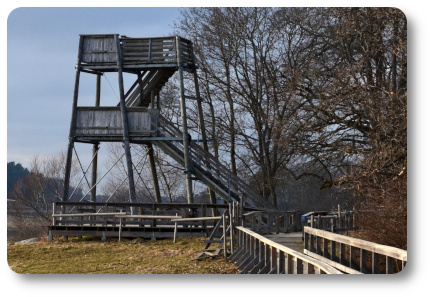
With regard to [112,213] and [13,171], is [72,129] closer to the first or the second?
[112,213]

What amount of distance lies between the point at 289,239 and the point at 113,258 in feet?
14.1

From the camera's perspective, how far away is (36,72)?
48.7 ft

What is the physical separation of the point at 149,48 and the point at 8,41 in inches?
353

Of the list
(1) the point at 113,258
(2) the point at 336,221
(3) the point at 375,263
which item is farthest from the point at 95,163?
(3) the point at 375,263

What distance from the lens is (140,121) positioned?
77.5 ft

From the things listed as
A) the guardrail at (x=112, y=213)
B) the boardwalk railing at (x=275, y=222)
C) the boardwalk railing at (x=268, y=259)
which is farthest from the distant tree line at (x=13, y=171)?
the boardwalk railing at (x=275, y=222)

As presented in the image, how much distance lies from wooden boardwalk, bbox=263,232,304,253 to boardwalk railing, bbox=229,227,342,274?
4.00 ft

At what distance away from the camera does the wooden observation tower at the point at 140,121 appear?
23000 millimetres

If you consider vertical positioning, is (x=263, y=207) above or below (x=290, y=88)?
below

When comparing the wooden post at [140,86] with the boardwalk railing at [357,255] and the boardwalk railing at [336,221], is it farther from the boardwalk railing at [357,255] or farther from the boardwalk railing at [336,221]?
the boardwalk railing at [357,255]

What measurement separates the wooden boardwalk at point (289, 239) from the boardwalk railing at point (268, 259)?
4.00 feet

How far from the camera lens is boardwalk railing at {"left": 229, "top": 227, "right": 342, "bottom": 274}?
11.7m
